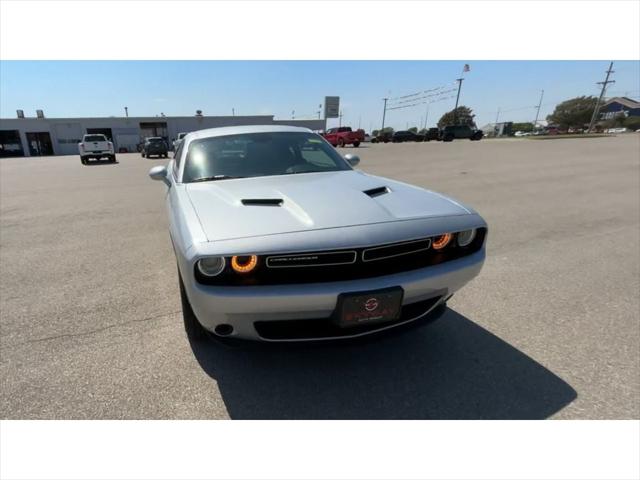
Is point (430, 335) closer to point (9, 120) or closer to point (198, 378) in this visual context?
point (198, 378)

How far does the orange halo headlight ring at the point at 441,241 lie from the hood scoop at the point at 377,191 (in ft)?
1.69

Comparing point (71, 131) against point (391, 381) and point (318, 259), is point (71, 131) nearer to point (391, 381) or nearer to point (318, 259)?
point (318, 259)

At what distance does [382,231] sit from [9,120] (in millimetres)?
55147

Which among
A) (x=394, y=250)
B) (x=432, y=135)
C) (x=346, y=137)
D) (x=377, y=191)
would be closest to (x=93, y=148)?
(x=346, y=137)

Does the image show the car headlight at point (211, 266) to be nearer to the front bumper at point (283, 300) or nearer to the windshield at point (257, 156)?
the front bumper at point (283, 300)

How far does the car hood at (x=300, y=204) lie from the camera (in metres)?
1.74

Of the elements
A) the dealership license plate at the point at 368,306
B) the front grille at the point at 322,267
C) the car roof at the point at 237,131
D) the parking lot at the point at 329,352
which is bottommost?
the parking lot at the point at 329,352

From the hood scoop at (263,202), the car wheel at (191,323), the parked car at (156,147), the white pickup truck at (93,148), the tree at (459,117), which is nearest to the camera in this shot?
the hood scoop at (263,202)

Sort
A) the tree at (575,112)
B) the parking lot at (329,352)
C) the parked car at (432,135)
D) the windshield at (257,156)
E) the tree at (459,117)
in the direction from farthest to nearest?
the tree at (459,117)
the tree at (575,112)
the parked car at (432,135)
the windshield at (257,156)
the parking lot at (329,352)

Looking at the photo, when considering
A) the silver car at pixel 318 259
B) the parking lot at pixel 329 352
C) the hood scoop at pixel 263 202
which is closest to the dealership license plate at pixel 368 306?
the silver car at pixel 318 259

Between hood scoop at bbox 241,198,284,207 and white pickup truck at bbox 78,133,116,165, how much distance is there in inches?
900

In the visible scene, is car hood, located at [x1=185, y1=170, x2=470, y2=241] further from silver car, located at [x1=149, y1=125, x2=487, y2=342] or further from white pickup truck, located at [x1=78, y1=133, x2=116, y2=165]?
white pickup truck, located at [x1=78, y1=133, x2=116, y2=165]

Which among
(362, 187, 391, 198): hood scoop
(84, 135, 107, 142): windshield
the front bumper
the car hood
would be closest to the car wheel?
the front bumper

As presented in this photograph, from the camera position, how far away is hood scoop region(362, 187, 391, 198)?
228cm
